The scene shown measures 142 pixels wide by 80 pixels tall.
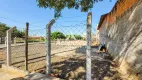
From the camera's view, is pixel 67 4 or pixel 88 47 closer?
pixel 88 47

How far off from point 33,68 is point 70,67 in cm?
159

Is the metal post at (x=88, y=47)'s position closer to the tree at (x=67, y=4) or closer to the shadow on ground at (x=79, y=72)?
the shadow on ground at (x=79, y=72)

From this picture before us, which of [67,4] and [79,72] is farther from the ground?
[67,4]

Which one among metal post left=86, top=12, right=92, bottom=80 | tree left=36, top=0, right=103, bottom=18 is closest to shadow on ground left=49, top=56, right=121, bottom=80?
metal post left=86, top=12, right=92, bottom=80

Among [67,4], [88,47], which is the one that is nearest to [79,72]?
[88,47]

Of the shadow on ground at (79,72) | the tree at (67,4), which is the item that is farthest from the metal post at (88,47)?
the tree at (67,4)

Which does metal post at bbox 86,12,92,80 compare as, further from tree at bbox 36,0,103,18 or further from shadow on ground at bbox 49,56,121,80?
tree at bbox 36,0,103,18

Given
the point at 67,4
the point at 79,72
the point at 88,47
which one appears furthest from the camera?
the point at 67,4

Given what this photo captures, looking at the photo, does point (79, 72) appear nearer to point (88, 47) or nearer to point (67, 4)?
point (88, 47)

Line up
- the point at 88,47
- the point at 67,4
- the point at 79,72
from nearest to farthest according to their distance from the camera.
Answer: the point at 88,47 → the point at 79,72 → the point at 67,4

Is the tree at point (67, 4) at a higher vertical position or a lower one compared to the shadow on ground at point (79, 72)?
higher

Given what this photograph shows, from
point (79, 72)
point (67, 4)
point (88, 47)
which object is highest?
point (67, 4)

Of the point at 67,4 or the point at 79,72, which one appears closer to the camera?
the point at 79,72

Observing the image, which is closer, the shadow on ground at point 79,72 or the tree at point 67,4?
the shadow on ground at point 79,72
